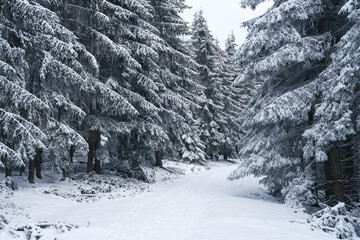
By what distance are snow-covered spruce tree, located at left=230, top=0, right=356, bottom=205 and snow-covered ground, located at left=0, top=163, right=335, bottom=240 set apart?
154 cm

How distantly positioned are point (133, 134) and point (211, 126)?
17.6m

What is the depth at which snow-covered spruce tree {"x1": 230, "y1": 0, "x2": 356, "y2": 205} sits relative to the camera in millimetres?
9727

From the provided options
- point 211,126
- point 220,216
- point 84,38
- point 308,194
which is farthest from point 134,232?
point 211,126

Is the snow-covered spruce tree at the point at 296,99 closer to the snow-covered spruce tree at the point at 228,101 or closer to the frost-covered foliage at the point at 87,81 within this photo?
the frost-covered foliage at the point at 87,81

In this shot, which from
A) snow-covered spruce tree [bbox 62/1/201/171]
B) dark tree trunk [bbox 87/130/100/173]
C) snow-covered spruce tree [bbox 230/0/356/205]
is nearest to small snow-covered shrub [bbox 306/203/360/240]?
snow-covered spruce tree [bbox 230/0/356/205]

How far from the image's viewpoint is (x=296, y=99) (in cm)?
1035

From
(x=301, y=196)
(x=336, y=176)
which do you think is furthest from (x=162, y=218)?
(x=336, y=176)

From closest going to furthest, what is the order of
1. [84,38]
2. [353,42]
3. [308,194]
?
[353,42], [308,194], [84,38]

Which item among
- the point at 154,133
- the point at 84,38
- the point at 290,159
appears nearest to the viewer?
the point at 290,159

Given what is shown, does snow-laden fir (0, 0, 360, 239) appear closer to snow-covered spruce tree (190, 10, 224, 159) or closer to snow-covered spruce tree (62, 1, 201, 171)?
snow-covered spruce tree (62, 1, 201, 171)

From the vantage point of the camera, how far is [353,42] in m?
7.86

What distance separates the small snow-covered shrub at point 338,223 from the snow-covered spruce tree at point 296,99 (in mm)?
1217

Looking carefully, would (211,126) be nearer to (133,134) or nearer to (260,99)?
(133,134)

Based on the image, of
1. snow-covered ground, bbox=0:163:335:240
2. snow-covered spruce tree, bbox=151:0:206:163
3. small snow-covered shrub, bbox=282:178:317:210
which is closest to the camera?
snow-covered ground, bbox=0:163:335:240
